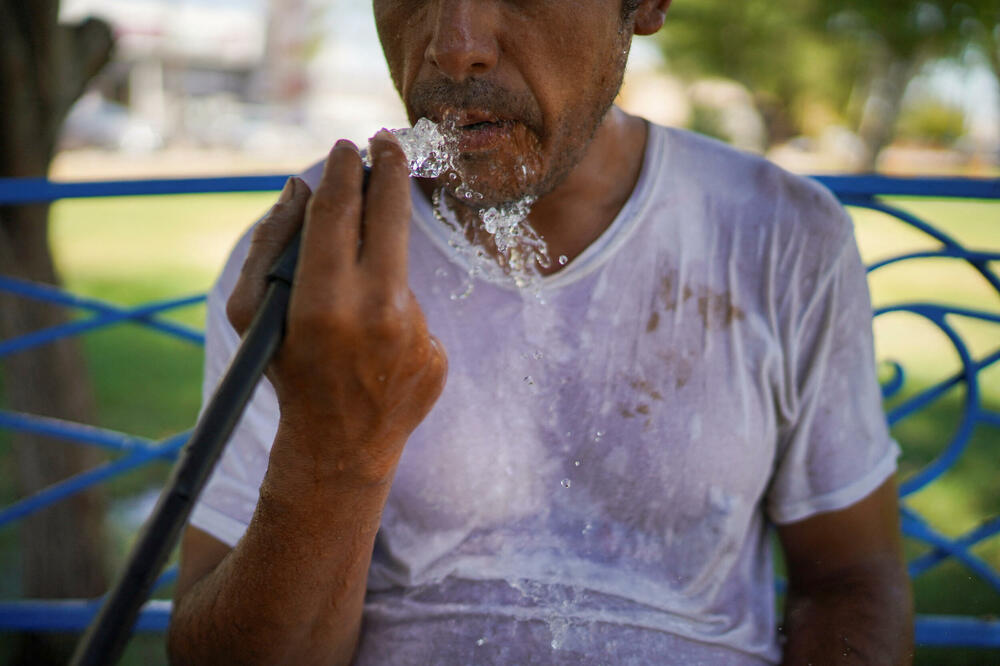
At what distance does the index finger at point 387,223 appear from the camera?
0.97 metres

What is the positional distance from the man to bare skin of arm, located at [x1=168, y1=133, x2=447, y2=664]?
60mm

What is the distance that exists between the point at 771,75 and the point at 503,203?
30.0 metres

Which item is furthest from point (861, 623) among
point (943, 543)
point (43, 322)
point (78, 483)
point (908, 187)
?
point (43, 322)

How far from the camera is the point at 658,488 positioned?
1546mm

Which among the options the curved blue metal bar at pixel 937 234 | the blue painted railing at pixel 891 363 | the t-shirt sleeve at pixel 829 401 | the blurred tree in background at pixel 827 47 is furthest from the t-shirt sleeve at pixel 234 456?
the blurred tree in background at pixel 827 47

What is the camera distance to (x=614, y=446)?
1.55m

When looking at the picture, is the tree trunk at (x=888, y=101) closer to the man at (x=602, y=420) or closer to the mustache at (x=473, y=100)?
the man at (x=602, y=420)

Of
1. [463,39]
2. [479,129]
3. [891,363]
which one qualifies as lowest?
[891,363]

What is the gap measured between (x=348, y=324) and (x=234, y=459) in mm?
668

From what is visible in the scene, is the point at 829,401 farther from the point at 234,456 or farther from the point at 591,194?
the point at 234,456

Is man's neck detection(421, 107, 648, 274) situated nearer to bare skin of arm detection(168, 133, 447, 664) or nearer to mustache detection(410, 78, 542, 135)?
mustache detection(410, 78, 542, 135)

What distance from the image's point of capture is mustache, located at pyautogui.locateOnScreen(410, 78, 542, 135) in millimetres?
1384

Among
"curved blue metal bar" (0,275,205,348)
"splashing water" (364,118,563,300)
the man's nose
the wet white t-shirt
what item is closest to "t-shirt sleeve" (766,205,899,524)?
the wet white t-shirt

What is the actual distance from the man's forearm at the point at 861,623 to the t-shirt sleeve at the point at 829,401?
0.47 ft
